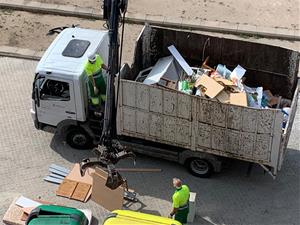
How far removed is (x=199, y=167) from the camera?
12938 millimetres

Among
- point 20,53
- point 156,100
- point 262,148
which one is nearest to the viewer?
point 262,148

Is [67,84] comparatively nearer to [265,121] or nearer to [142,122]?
[142,122]

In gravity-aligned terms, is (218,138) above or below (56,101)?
below

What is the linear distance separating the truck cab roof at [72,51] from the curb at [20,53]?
3131 millimetres

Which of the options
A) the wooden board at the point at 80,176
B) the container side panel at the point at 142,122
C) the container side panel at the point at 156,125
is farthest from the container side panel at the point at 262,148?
the wooden board at the point at 80,176

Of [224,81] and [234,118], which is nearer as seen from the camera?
[234,118]

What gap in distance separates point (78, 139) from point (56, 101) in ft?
3.72

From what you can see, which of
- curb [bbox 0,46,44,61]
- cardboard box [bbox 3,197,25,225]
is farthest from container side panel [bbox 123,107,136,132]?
curb [bbox 0,46,44,61]

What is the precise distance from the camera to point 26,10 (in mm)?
Answer: 18531

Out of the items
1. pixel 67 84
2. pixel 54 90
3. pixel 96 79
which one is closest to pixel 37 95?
pixel 54 90

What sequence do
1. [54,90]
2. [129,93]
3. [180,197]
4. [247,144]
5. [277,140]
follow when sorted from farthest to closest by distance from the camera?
[54,90] < [129,93] < [247,144] < [277,140] < [180,197]

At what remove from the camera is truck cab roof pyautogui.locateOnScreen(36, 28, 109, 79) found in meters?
12.6

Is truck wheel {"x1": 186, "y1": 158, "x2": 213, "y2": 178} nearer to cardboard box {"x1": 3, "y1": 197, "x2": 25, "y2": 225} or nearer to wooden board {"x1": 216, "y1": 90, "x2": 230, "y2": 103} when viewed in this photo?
wooden board {"x1": 216, "y1": 90, "x2": 230, "y2": 103}

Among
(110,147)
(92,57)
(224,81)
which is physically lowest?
(110,147)
